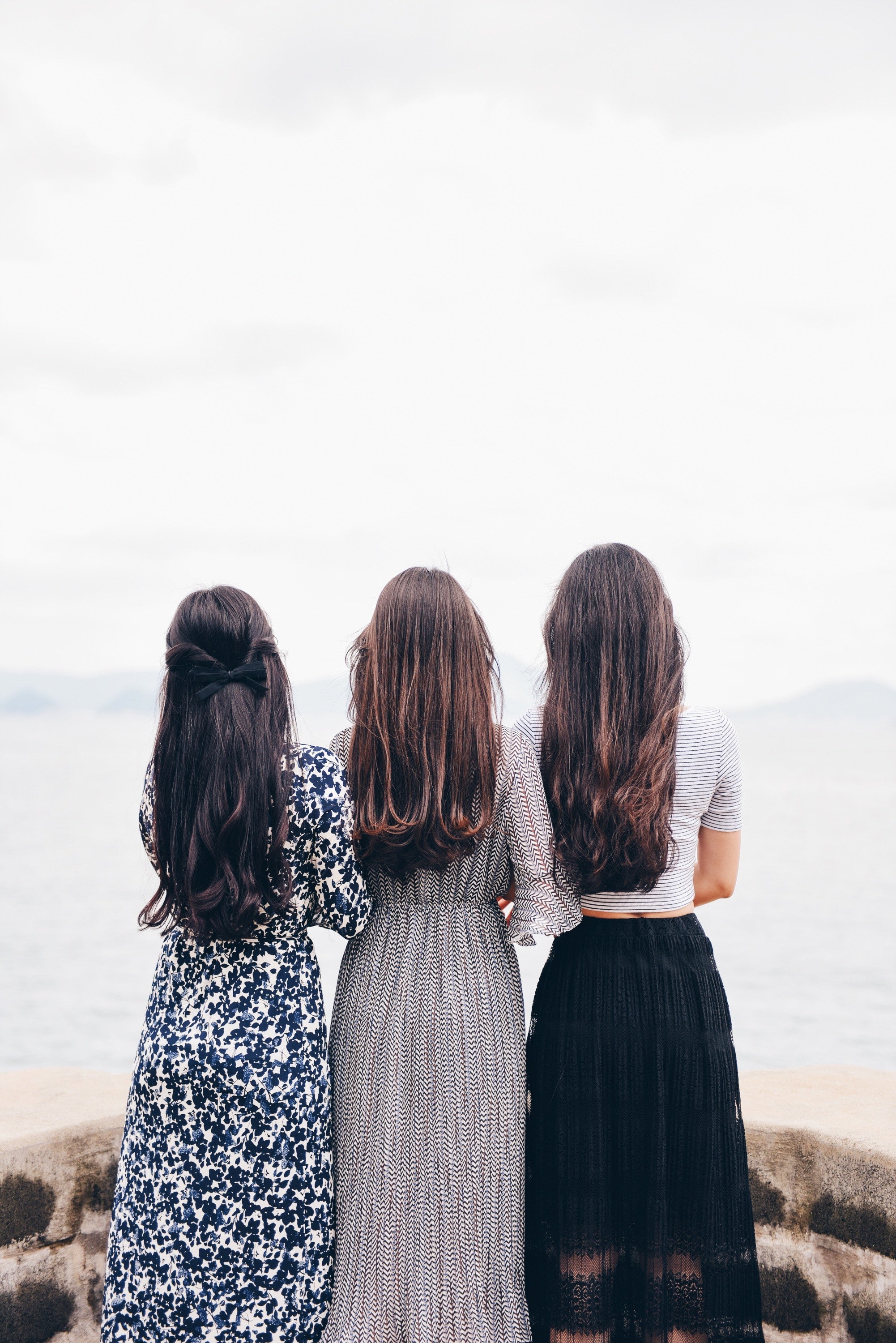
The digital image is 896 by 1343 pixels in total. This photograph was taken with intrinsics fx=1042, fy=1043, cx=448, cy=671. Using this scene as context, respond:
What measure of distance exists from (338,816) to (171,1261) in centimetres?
79

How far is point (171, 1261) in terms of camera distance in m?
1.75

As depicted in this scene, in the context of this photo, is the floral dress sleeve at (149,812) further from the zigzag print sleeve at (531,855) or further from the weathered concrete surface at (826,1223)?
the weathered concrete surface at (826,1223)

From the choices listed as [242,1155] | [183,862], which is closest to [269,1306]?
[242,1155]

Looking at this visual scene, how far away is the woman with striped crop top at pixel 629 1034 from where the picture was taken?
1886mm

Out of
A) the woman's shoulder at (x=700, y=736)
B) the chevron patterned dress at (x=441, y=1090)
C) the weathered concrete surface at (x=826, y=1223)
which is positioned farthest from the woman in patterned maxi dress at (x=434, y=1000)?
the weathered concrete surface at (x=826, y=1223)

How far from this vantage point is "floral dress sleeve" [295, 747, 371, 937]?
1792 mm

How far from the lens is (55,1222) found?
2.07 m

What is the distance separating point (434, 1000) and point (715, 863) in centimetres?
69

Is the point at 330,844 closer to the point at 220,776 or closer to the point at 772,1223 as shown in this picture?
the point at 220,776

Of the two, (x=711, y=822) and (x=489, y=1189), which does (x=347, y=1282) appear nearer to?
(x=489, y=1189)

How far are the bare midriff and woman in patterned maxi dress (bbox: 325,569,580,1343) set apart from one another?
0.36 ft

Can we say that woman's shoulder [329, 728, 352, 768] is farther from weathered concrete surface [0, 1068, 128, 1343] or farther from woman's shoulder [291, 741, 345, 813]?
weathered concrete surface [0, 1068, 128, 1343]

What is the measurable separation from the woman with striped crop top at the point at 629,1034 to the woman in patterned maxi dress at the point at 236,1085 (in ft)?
1.38

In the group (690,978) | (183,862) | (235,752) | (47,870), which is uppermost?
(235,752)
